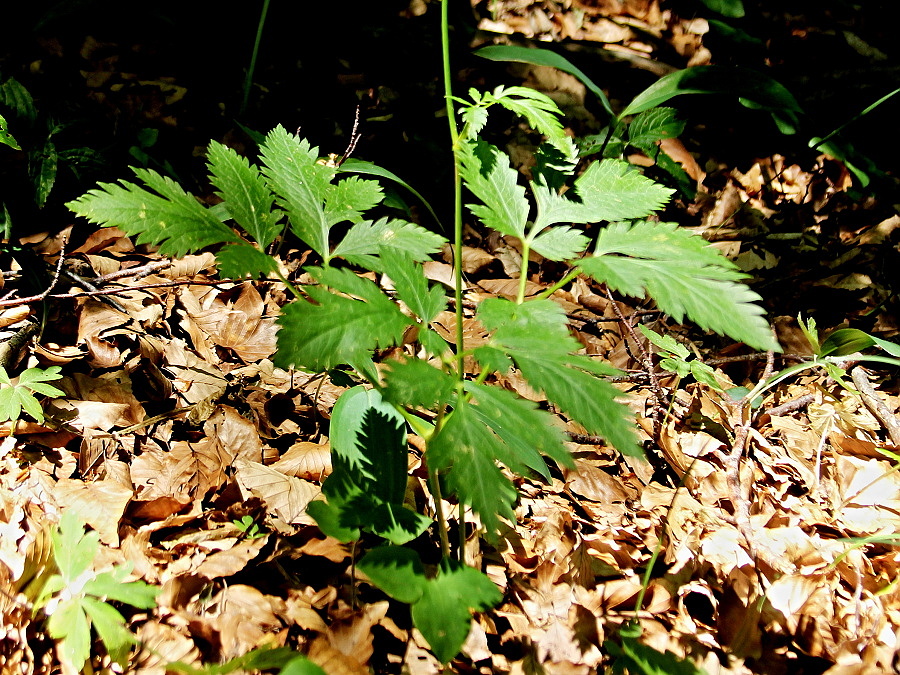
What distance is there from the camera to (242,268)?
0.83 metres

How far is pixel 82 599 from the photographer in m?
1.01

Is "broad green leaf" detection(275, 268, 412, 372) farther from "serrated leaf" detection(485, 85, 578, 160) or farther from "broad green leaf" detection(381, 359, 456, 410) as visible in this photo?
"serrated leaf" detection(485, 85, 578, 160)

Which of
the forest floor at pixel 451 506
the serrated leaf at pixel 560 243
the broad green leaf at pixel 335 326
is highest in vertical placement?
the serrated leaf at pixel 560 243

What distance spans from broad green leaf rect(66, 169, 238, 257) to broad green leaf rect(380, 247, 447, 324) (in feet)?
0.86

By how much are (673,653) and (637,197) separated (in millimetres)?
880

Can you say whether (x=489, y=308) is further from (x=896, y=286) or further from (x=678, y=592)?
(x=896, y=286)

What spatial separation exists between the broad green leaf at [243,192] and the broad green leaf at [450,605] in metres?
0.65

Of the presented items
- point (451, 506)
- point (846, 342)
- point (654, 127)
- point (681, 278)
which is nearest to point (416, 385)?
point (681, 278)

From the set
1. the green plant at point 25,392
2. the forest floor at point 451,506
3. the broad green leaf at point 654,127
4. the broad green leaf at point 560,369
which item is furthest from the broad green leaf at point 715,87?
the green plant at point 25,392

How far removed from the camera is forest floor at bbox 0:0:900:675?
111 centimetres

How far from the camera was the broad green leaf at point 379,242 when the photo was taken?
0.98 meters

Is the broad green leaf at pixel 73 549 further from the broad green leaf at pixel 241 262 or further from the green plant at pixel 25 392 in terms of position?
the broad green leaf at pixel 241 262

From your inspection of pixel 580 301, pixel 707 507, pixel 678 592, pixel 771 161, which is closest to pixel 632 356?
pixel 580 301

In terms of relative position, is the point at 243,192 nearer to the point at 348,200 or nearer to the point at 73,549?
the point at 348,200
